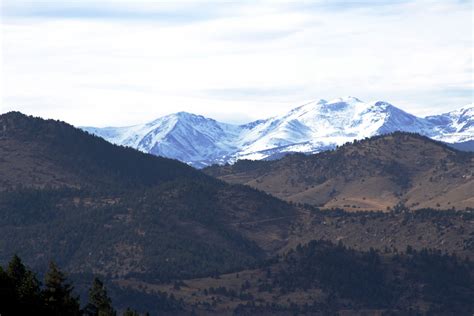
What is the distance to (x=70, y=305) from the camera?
3866 inches

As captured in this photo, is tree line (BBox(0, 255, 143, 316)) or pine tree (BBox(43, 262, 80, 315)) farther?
pine tree (BBox(43, 262, 80, 315))

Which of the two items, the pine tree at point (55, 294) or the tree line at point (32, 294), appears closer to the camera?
the tree line at point (32, 294)

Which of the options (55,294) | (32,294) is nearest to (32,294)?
(32,294)

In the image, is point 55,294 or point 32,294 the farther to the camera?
point 55,294

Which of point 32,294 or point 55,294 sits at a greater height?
point 32,294

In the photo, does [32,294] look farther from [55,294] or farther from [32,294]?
Result: [55,294]

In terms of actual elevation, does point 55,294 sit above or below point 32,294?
below

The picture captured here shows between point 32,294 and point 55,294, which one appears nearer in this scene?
point 32,294

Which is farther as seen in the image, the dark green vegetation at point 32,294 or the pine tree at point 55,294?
the pine tree at point 55,294

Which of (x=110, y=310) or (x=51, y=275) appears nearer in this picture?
(x=51, y=275)

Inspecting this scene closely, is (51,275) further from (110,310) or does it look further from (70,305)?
(110,310)

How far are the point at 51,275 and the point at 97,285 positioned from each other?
14.1 m

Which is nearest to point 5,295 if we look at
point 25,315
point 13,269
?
point 25,315

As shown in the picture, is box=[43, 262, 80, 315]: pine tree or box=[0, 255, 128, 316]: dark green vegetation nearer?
box=[0, 255, 128, 316]: dark green vegetation
